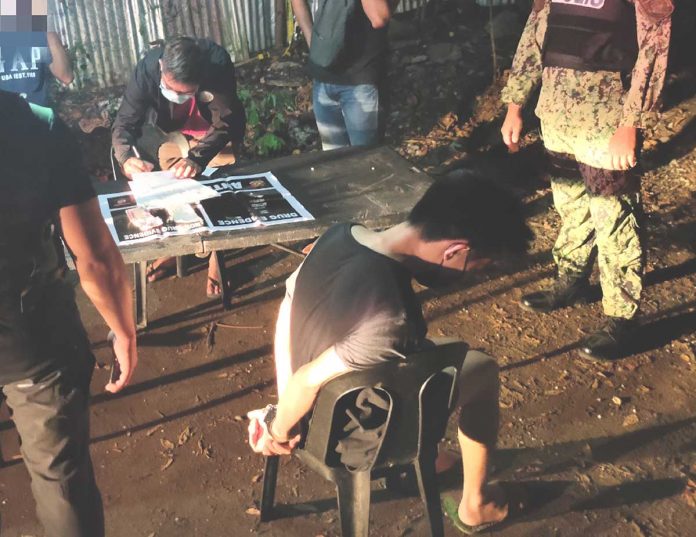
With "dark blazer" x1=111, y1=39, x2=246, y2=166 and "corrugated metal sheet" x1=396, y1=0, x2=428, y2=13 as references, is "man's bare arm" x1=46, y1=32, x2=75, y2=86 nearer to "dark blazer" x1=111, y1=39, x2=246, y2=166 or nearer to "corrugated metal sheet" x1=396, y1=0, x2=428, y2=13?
"dark blazer" x1=111, y1=39, x2=246, y2=166

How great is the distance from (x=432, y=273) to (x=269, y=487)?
1157 millimetres

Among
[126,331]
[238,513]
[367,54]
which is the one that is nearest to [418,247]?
[126,331]

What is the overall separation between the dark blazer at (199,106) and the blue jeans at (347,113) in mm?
568

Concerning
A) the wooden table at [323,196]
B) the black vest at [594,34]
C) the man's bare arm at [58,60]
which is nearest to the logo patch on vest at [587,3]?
the black vest at [594,34]

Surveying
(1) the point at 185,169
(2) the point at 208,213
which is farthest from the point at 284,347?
(1) the point at 185,169

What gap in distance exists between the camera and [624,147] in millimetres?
3346

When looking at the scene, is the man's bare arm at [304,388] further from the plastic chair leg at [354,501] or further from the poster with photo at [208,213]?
the poster with photo at [208,213]

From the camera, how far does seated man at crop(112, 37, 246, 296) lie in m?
3.99

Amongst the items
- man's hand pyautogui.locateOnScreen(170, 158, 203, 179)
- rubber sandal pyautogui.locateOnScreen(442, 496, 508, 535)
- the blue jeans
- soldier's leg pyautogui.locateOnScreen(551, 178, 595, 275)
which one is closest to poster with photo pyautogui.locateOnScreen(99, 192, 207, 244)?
man's hand pyautogui.locateOnScreen(170, 158, 203, 179)

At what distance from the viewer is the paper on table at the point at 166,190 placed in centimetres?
354

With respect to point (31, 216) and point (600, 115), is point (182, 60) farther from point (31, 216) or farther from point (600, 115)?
point (31, 216)

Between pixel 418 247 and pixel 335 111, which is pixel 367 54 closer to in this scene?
pixel 335 111

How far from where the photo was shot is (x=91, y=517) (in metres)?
2.27

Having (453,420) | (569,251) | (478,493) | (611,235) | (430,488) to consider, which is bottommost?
(453,420)
